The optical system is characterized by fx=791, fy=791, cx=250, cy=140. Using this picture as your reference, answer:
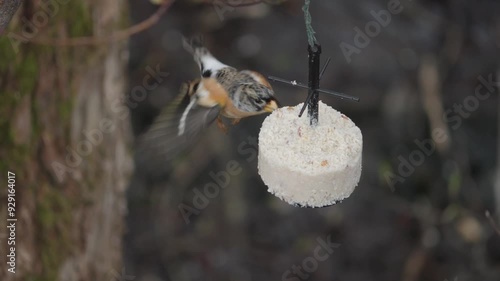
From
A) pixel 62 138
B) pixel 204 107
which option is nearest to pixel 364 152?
pixel 62 138

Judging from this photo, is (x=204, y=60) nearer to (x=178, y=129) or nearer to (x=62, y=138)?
(x=178, y=129)

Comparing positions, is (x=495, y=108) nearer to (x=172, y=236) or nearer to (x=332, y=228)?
(x=332, y=228)

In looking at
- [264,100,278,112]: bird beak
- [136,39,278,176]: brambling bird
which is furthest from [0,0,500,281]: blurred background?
[264,100,278,112]: bird beak

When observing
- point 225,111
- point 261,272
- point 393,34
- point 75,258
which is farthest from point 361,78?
point 225,111

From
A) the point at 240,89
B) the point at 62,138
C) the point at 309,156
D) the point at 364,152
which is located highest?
the point at 240,89

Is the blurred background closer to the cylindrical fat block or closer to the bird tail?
the bird tail

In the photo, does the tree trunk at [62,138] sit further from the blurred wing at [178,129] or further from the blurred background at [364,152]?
the blurred background at [364,152]
